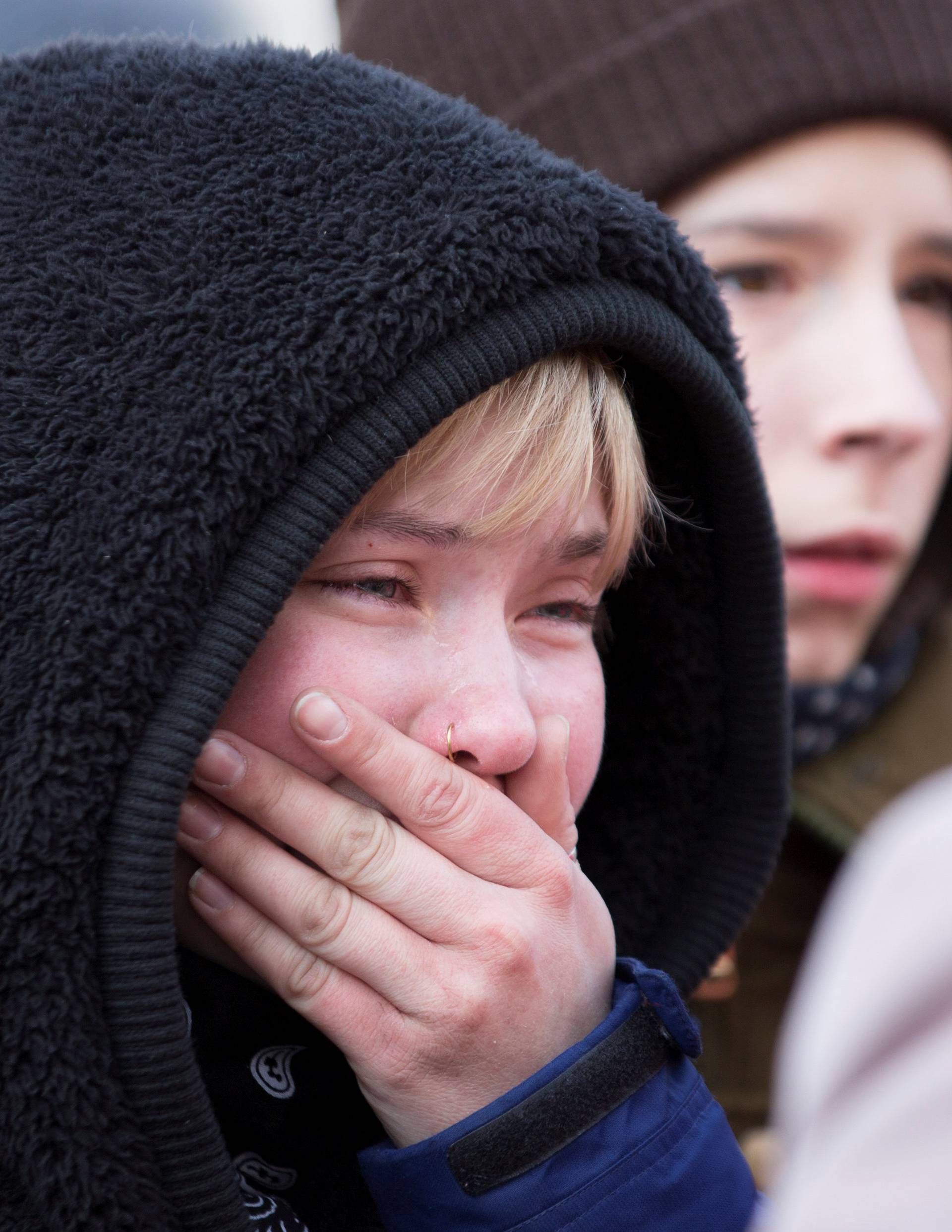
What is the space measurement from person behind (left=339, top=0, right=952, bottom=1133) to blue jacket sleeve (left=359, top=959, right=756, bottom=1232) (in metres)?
0.83

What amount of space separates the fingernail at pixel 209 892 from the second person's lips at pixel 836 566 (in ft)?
3.90

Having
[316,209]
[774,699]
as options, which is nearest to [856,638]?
[774,699]

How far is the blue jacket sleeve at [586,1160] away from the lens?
3.27 ft

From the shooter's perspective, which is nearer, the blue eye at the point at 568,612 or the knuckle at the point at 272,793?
the knuckle at the point at 272,793

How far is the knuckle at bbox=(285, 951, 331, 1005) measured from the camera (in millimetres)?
1067

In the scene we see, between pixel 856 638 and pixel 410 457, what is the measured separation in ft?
4.13

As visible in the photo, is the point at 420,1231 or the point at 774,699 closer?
the point at 420,1231

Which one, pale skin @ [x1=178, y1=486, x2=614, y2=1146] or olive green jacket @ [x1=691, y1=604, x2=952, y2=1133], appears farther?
olive green jacket @ [x1=691, y1=604, x2=952, y2=1133]

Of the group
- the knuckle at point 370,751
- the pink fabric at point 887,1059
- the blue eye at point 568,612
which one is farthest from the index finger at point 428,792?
the pink fabric at point 887,1059

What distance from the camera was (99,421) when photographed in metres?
0.96

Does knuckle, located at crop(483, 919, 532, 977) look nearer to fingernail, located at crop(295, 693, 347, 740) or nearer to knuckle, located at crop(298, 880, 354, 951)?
knuckle, located at crop(298, 880, 354, 951)

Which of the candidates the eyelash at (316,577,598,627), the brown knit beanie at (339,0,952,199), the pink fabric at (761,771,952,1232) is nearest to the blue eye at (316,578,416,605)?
the eyelash at (316,577,598,627)

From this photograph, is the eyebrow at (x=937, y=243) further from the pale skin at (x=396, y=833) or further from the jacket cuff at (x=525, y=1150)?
the jacket cuff at (x=525, y=1150)

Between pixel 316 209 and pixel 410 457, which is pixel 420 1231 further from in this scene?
pixel 316 209
